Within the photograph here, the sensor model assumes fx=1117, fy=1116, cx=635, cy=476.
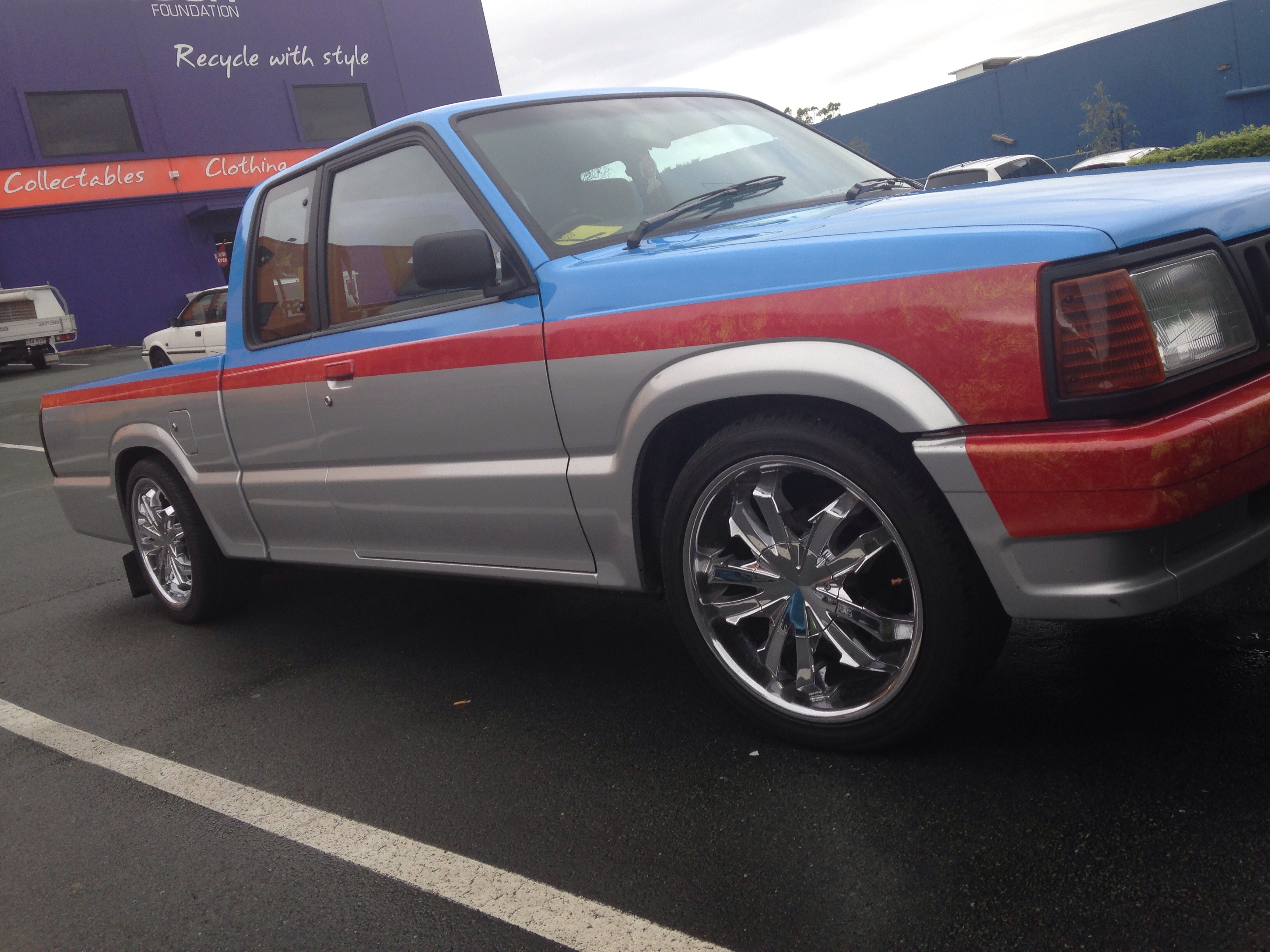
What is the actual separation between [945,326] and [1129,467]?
468 mm

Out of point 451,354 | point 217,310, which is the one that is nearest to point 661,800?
point 451,354

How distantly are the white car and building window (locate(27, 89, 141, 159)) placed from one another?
11.2 metres

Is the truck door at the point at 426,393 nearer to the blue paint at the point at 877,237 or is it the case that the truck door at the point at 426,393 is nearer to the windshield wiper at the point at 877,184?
the blue paint at the point at 877,237

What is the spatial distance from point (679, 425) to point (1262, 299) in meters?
1.40

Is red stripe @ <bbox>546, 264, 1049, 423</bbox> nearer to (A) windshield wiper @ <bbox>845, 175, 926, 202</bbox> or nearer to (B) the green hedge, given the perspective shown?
(A) windshield wiper @ <bbox>845, 175, 926, 202</bbox>

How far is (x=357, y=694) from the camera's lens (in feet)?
13.0

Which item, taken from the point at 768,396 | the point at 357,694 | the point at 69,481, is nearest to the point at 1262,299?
the point at 768,396

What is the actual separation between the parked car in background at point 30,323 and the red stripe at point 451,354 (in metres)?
22.0

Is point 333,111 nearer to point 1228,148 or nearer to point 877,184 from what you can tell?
point 1228,148

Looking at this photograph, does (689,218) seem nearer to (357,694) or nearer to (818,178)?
(818,178)

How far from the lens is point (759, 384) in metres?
2.67

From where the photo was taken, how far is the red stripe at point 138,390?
4531 millimetres

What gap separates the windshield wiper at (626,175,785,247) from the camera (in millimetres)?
3244

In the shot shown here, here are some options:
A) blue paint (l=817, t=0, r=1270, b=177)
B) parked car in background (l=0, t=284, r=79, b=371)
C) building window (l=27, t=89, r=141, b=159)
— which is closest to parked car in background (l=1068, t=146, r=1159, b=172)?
blue paint (l=817, t=0, r=1270, b=177)
